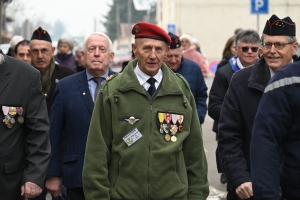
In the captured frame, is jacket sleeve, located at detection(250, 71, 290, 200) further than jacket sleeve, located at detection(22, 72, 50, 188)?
No

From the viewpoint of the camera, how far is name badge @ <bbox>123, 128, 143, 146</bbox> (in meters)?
5.34

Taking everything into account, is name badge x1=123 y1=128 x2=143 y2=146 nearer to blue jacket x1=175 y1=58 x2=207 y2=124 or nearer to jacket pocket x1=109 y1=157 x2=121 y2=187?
jacket pocket x1=109 y1=157 x2=121 y2=187

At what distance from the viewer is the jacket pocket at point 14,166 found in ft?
19.6

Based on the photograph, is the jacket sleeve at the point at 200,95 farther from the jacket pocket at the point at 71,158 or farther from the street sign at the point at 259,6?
the street sign at the point at 259,6

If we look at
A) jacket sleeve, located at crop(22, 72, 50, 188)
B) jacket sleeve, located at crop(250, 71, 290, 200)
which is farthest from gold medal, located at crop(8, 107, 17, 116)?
jacket sleeve, located at crop(250, 71, 290, 200)

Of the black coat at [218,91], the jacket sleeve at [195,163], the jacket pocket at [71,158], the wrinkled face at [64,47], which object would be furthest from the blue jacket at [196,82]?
the wrinkled face at [64,47]

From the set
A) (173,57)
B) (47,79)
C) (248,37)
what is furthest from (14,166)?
(173,57)

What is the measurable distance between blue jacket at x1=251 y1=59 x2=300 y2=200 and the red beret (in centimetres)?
101

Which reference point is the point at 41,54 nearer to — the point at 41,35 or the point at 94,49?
the point at 41,35

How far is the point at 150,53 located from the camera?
547 centimetres

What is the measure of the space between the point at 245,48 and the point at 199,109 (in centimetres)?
115

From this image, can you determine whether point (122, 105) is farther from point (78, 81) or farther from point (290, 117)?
point (78, 81)

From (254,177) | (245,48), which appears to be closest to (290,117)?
(254,177)

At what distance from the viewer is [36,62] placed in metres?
8.73
